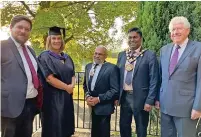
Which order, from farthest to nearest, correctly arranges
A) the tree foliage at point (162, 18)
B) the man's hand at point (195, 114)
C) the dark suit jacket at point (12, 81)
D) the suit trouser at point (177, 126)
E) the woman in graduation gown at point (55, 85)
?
the tree foliage at point (162, 18) → the woman in graduation gown at point (55, 85) → the suit trouser at point (177, 126) → the man's hand at point (195, 114) → the dark suit jacket at point (12, 81)

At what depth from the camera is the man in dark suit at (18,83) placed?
281cm

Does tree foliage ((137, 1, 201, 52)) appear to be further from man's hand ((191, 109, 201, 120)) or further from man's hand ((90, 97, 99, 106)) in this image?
man's hand ((90, 97, 99, 106))

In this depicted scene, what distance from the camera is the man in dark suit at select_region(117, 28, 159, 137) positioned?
3.44 metres

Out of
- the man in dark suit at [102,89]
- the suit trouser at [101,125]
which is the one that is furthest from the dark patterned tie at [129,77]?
the suit trouser at [101,125]

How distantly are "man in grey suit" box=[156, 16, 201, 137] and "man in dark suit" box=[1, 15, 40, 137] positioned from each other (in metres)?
1.54

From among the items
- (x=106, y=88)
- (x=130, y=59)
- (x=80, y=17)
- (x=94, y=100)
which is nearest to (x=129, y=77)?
(x=130, y=59)

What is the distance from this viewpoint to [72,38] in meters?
8.59

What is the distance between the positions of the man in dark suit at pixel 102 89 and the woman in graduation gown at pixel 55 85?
32 cm

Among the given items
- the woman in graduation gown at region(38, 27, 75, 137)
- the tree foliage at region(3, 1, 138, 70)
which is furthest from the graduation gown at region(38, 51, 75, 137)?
the tree foliage at region(3, 1, 138, 70)

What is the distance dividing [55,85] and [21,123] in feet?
2.09

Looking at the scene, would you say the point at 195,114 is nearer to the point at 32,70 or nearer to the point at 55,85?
the point at 55,85

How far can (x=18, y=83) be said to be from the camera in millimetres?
2859

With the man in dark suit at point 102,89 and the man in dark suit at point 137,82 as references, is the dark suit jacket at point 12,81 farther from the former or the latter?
the man in dark suit at point 137,82

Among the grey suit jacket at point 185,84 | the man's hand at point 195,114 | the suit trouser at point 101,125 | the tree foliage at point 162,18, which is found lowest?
the suit trouser at point 101,125
